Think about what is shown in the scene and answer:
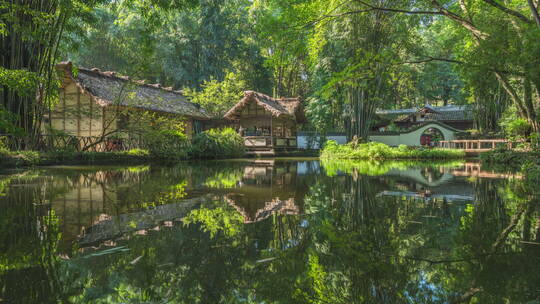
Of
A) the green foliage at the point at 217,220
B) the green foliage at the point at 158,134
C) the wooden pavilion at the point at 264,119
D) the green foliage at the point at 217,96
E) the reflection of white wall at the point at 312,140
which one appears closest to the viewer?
the green foliage at the point at 217,220

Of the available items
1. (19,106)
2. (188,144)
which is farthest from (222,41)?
(19,106)

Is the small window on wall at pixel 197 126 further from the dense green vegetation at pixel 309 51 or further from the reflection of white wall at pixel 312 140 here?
the reflection of white wall at pixel 312 140

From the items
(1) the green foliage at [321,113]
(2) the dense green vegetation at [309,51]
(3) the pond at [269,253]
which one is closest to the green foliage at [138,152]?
(2) the dense green vegetation at [309,51]

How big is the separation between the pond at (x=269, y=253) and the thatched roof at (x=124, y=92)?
13068mm

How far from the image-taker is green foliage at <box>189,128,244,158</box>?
17.8 meters

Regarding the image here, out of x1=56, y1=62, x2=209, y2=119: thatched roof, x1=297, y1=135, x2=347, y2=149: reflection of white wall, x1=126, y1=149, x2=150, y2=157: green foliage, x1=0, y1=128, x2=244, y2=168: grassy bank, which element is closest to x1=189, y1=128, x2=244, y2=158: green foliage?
x1=0, y1=128, x2=244, y2=168: grassy bank

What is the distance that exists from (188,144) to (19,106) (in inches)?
316

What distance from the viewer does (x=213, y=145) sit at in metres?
18.2

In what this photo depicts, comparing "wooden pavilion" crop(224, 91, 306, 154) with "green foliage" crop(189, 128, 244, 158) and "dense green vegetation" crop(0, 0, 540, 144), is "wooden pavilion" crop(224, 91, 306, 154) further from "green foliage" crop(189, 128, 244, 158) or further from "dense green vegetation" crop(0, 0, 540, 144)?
"green foliage" crop(189, 128, 244, 158)

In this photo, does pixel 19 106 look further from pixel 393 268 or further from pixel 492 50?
pixel 492 50

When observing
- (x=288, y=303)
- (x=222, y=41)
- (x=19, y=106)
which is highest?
(x=222, y=41)

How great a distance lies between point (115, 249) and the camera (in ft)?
6.75

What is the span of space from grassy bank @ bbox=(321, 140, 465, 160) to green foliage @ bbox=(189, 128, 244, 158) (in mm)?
5752

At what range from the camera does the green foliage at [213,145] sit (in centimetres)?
1783
